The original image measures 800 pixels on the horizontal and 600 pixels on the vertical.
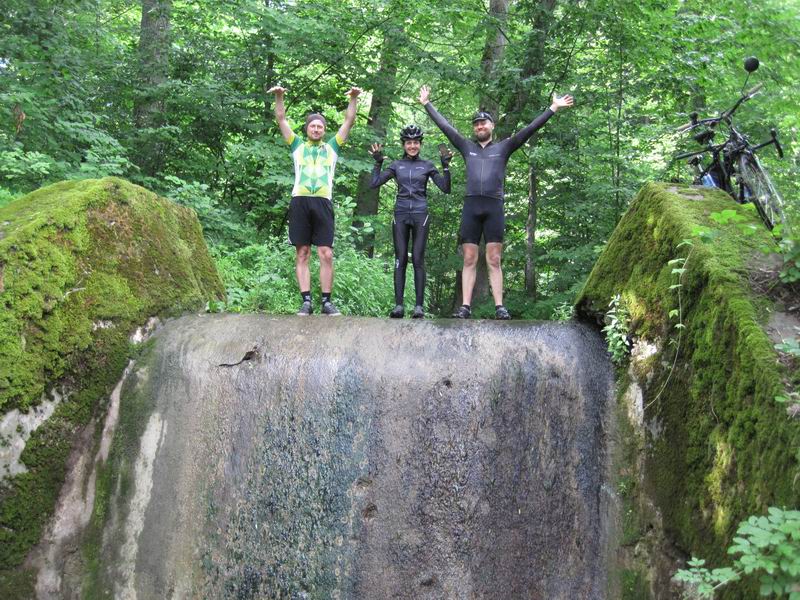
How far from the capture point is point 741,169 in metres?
5.07

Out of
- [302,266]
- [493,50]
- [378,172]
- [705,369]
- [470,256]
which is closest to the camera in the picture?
[705,369]

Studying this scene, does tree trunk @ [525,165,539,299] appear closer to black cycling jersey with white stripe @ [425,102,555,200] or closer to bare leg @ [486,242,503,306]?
black cycling jersey with white stripe @ [425,102,555,200]

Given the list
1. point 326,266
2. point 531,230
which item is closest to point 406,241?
point 326,266

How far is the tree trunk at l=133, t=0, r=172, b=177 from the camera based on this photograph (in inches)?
398

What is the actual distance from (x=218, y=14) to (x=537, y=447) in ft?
29.6

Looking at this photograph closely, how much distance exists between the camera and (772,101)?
820 centimetres

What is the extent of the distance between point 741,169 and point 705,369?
8.02ft

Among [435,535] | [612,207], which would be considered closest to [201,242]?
[435,535]

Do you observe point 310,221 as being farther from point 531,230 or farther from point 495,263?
point 531,230

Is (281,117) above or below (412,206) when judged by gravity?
above

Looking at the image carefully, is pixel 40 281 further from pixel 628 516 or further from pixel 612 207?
pixel 612 207

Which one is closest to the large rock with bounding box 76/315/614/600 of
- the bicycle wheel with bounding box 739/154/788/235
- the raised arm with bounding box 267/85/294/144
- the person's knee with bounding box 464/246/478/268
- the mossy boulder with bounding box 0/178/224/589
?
the mossy boulder with bounding box 0/178/224/589

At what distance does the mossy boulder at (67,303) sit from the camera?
4.07 m

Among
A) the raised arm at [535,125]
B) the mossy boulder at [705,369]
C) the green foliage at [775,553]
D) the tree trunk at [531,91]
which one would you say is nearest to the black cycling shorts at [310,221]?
the raised arm at [535,125]
